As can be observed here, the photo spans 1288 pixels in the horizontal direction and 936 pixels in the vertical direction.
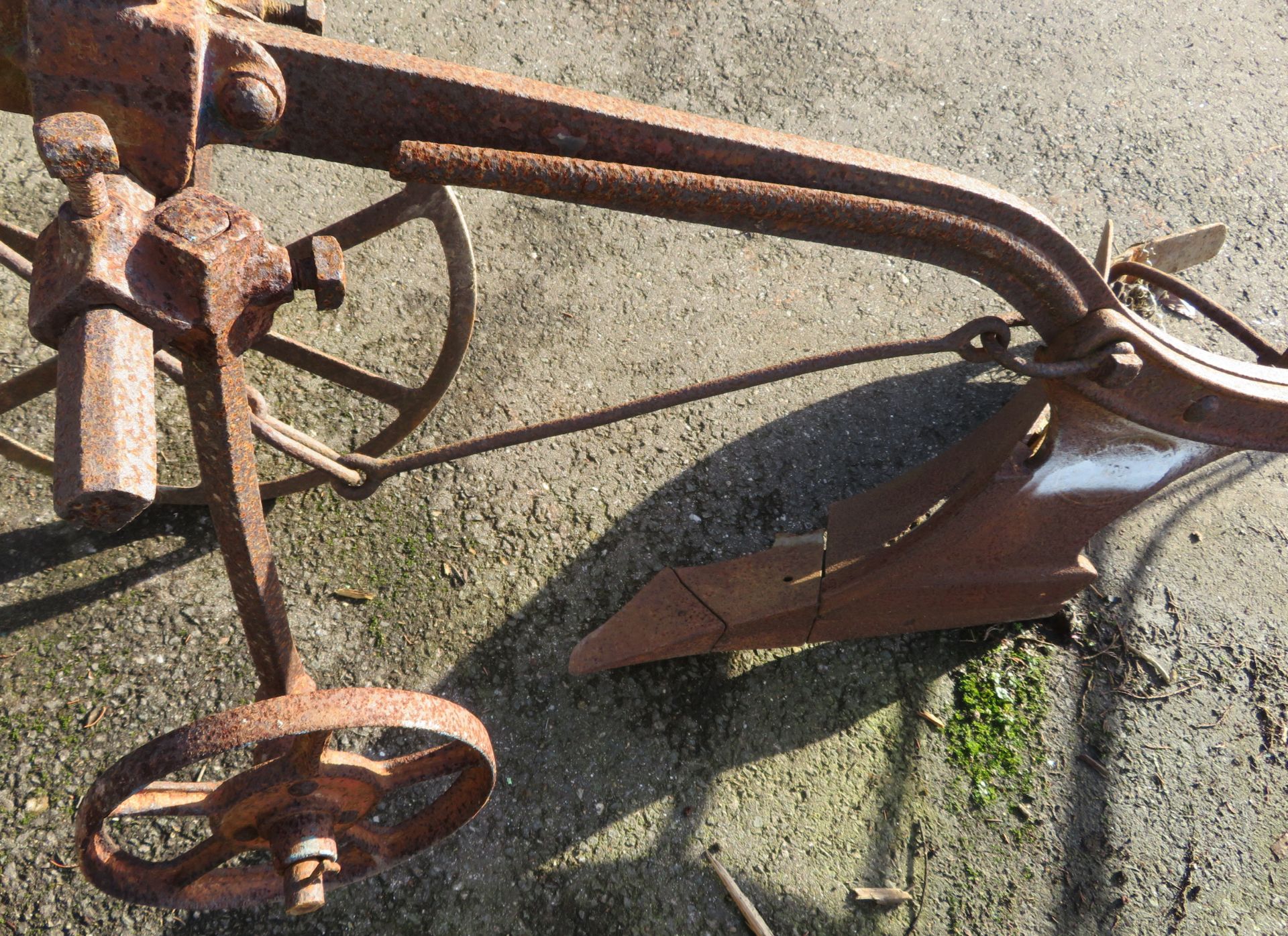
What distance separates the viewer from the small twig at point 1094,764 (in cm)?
266

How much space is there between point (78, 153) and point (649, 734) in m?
1.94

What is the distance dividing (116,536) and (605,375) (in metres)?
1.62

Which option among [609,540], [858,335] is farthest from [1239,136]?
[609,540]

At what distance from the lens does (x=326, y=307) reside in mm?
1502

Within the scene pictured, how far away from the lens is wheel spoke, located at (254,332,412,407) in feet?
8.16

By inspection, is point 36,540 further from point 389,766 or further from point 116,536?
point 389,766

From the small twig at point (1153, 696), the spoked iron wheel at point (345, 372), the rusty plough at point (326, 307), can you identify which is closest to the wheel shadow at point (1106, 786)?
the small twig at point (1153, 696)

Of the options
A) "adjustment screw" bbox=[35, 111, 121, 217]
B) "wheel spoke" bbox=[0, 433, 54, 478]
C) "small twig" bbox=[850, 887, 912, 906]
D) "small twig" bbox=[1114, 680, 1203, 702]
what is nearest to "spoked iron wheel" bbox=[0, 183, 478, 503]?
"wheel spoke" bbox=[0, 433, 54, 478]

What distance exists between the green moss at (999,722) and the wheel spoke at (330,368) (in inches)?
75.5

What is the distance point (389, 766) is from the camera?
71.7 inches

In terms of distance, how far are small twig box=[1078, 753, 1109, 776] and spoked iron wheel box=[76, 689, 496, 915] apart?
1.85 m

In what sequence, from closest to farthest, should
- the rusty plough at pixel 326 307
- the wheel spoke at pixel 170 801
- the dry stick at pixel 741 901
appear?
the rusty plough at pixel 326 307 → the wheel spoke at pixel 170 801 → the dry stick at pixel 741 901

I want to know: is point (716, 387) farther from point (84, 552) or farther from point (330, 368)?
point (84, 552)

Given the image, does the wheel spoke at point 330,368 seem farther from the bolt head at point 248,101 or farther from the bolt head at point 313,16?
the bolt head at point 248,101
